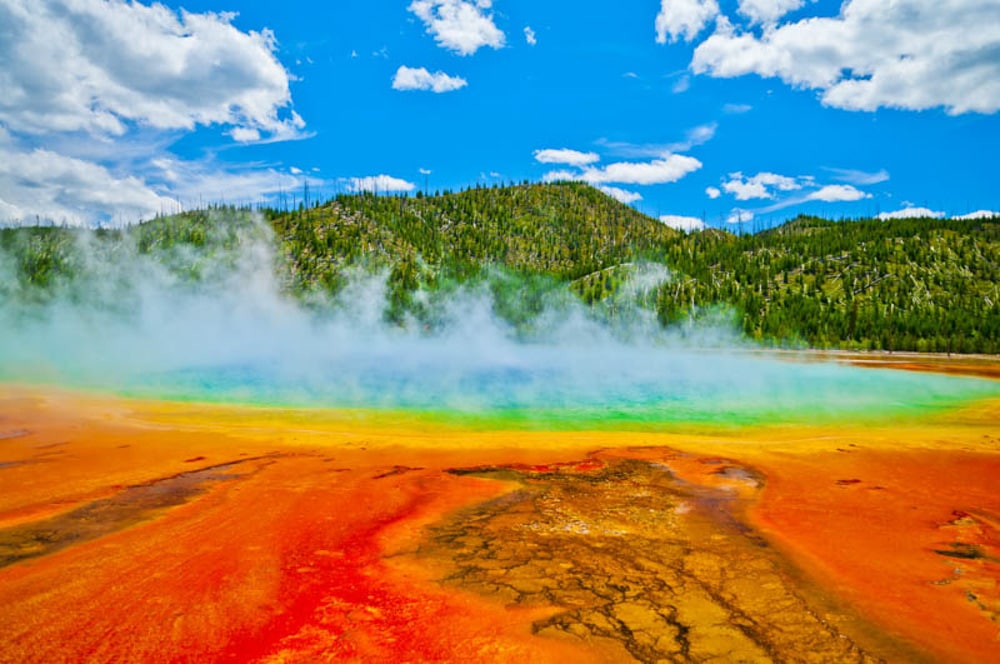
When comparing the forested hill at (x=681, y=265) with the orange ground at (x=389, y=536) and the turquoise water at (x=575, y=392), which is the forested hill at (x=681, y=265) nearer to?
the turquoise water at (x=575, y=392)

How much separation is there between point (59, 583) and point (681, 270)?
13120 centimetres

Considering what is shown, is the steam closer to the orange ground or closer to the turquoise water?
the turquoise water

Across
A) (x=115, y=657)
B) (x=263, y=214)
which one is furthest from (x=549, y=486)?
(x=263, y=214)

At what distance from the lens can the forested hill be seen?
9375cm

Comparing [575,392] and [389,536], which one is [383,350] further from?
[389,536]

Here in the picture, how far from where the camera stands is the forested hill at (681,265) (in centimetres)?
9375

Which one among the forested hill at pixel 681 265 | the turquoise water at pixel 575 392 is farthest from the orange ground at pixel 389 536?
the forested hill at pixel 681 265

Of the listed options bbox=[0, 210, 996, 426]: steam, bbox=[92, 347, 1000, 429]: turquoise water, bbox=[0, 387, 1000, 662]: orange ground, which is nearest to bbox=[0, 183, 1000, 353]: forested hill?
bbox=[0, 210, 996, 426]: steam

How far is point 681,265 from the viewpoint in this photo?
5143 inches

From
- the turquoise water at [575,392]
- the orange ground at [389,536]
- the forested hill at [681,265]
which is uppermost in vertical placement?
the forested hill at [681,265]

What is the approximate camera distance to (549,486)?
443 inches


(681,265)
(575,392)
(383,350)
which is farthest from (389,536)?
(681,265)

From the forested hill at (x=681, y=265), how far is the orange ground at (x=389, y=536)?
88.2 meters

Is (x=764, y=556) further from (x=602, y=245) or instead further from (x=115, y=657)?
(x=602, y=245)
